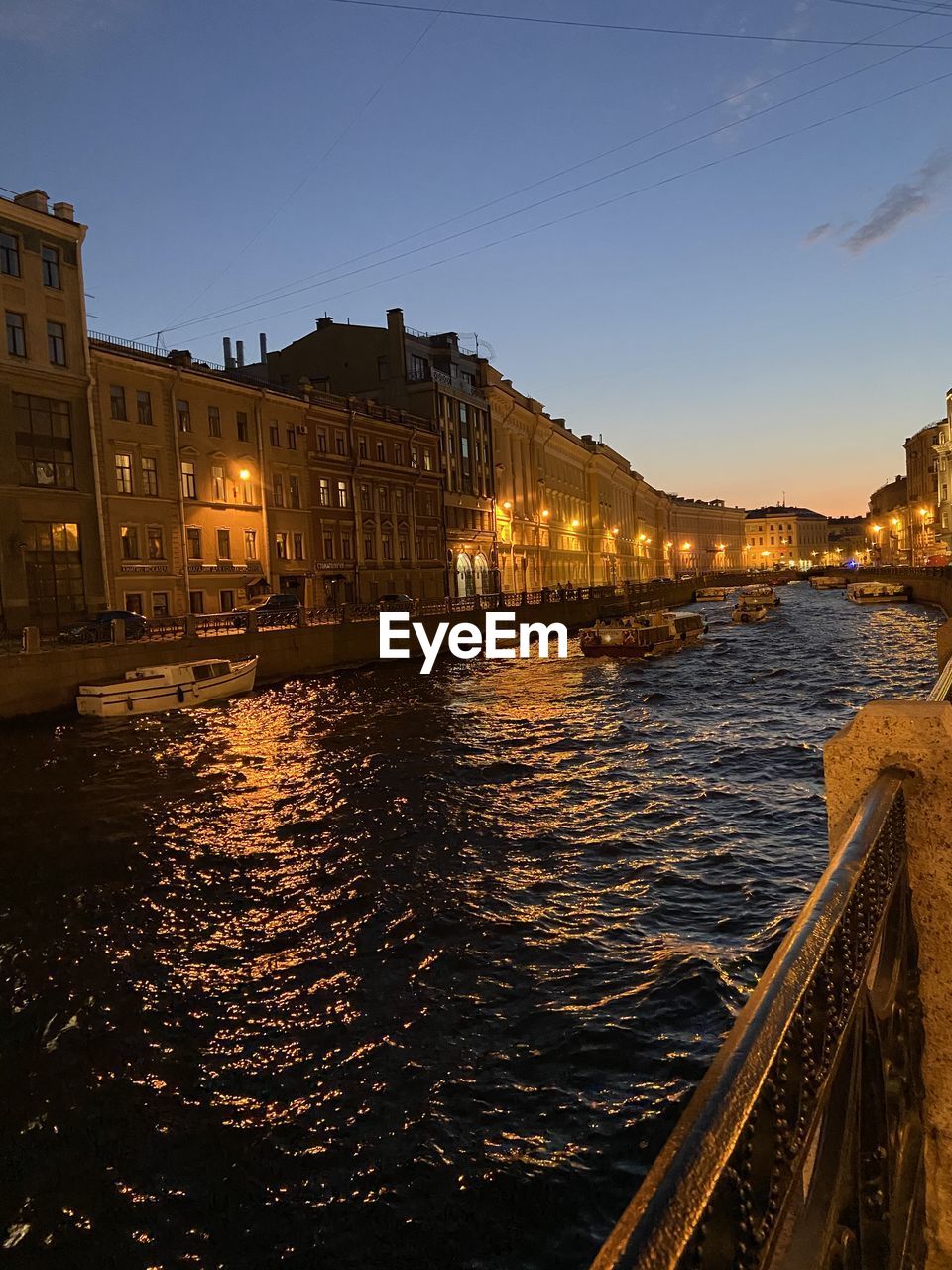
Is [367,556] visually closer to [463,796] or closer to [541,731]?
[541,731]

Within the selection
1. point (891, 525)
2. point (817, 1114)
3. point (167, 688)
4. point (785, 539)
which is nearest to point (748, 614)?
point (167, 688)

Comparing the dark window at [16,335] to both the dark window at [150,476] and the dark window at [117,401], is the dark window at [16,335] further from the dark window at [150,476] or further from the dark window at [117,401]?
the dark window at [150,476]

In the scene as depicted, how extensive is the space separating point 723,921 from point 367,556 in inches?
1713

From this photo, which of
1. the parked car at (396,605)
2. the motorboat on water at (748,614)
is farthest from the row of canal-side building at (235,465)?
the motorboat on water at (748,614)

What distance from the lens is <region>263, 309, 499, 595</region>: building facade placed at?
193ft

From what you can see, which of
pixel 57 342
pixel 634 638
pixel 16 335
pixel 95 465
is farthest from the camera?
pixel 634 638

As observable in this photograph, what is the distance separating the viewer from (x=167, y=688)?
2578 centimetres

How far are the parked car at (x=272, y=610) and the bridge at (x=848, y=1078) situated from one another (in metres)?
30.9

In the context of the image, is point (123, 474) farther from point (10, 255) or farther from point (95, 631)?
point (95, 631)

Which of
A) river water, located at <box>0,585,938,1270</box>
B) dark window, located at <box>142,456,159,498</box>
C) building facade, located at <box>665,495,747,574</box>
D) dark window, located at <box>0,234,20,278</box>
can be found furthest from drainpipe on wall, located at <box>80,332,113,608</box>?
building facade, located at <box>665,495,747,574</box>

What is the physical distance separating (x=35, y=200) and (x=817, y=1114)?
40973mm

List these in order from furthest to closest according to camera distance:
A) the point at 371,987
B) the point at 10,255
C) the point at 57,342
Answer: the point at 57,342 → the point at 10,255 → the point at 371,987

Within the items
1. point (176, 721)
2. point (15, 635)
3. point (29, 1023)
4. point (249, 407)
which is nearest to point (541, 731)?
point (176, 721)

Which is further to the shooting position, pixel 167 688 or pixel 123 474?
pixel 123 474
